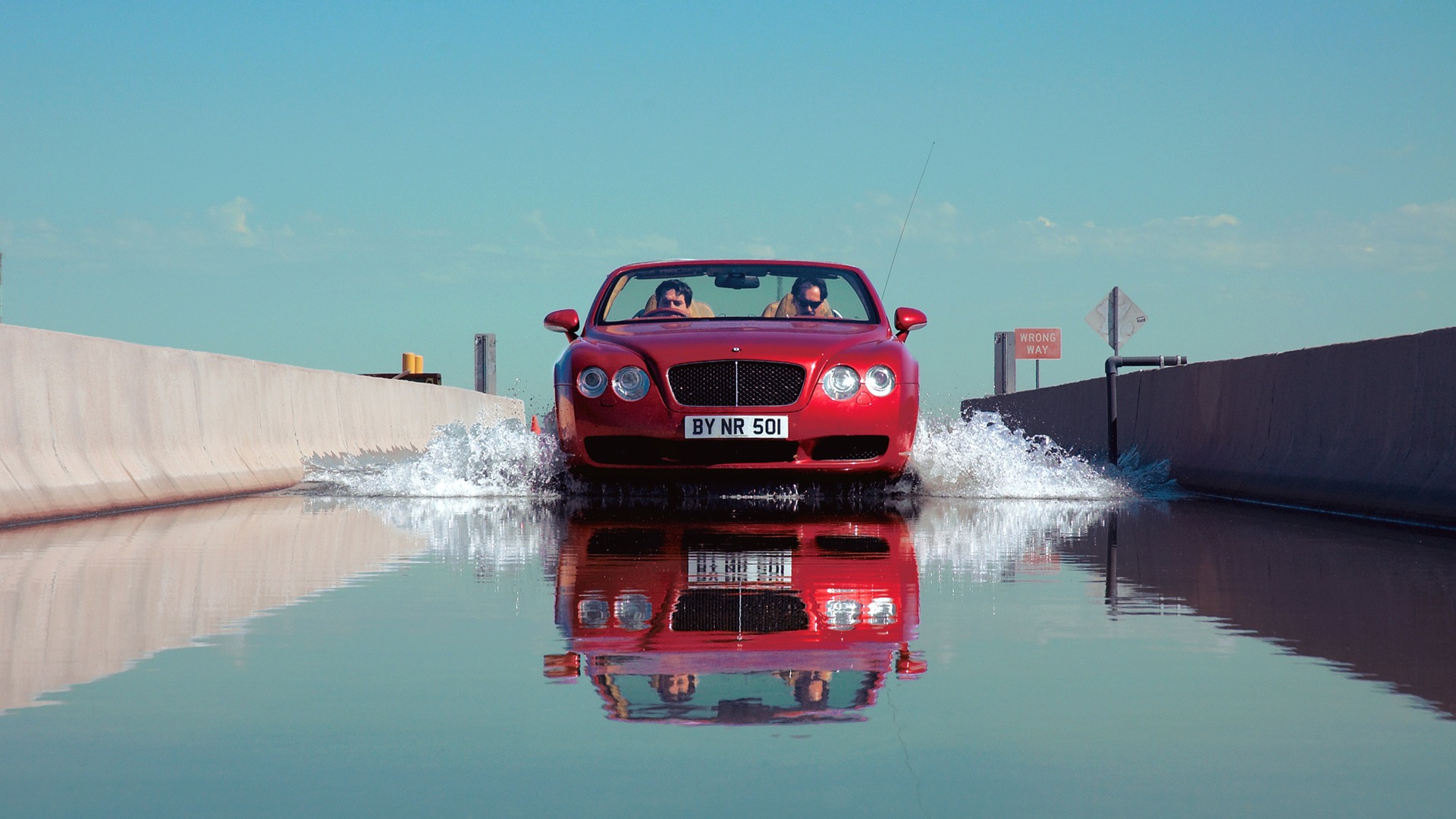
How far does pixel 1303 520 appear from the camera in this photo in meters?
10.3

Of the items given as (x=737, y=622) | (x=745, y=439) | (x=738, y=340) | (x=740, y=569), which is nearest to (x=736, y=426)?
(x=745, y=439)

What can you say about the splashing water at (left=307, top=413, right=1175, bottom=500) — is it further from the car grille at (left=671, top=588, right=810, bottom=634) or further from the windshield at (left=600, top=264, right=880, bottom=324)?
the car grille at (left=671, top=588, right=810, bottom=634)

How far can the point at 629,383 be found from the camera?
10508 millimetres

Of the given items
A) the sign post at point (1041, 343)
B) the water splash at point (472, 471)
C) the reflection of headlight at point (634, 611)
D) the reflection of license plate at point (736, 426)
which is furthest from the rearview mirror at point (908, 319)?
the sign post at point (1041, 343)

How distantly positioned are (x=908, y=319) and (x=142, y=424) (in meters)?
5.20

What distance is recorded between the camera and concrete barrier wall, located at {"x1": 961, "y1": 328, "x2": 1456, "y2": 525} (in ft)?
33.0

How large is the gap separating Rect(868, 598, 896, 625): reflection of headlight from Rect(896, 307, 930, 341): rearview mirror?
5.68 metres

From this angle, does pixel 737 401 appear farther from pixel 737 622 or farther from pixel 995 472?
pixel 737 622

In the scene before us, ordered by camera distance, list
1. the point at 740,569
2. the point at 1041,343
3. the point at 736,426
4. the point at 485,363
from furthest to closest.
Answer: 1. the point at 1041,343
2. the point at 485,363
3. the point at 736,426
4. the point at 740,569

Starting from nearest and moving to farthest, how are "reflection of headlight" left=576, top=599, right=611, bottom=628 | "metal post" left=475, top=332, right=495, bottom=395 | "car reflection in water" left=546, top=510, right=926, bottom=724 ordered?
"car reflection in water" left=546, top=510, right=926, bottom=724 < "reflection of headlight" left=576, top=599, right=611, bottom=628 < "metal post" left=475, top=332, right=495, bottom=395

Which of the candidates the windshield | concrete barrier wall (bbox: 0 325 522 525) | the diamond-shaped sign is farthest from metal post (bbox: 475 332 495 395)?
the windshield

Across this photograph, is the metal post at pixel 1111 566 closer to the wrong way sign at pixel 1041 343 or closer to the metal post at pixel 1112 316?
the metal post at pixel 1112 316

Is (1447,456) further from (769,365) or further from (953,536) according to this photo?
(769,365)

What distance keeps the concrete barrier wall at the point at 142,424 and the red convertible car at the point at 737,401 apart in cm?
290
